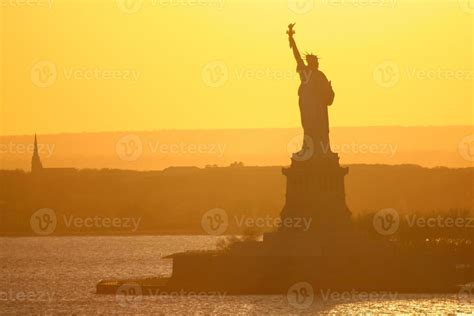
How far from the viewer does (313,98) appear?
83.7 meters

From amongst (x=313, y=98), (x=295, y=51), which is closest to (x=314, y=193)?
(x=313, y=98)

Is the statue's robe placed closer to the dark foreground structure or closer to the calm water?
the dark foreground structure

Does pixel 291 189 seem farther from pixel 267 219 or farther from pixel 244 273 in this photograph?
pixel 267 219

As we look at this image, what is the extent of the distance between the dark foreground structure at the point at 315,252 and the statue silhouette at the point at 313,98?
43mm

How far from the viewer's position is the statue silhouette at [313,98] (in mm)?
83562

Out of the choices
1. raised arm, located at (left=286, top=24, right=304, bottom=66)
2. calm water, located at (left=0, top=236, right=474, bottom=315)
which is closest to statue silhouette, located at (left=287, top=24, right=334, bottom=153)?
raised arm, located at (left=286, top=24, right=304, bottom=66)

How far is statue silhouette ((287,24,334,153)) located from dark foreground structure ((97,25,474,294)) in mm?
43

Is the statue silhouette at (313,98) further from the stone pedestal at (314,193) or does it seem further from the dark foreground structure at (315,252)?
the stone pedestal at (314,193)

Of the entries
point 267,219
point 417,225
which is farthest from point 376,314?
point 267,219

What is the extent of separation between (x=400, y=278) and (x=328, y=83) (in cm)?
920

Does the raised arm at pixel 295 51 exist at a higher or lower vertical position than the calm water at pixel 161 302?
higher

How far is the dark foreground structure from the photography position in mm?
83438

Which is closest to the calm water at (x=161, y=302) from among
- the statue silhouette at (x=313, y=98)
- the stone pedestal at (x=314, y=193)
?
the stone pedestal at (x=314, y=193)

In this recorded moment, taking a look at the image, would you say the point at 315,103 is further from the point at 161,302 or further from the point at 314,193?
the point at 161,302
